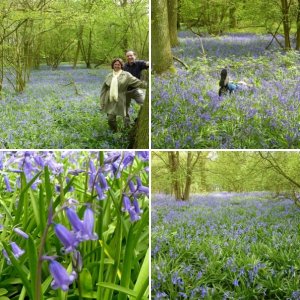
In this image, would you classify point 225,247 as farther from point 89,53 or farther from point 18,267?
point 89,53

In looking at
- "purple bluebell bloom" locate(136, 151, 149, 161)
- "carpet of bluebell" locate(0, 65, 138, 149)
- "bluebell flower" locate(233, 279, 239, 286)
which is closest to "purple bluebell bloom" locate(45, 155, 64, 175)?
"carpet of bluebell" locate(0, 65, 138, 149)

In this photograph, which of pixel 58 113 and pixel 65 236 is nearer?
pixel 65 236

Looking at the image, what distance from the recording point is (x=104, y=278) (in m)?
1.99

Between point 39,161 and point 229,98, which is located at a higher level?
point 229,98

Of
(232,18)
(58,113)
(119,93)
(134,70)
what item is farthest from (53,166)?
(232,18)

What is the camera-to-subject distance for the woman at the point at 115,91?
2480mm

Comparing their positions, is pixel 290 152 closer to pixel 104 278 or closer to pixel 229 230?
pixel 229 230

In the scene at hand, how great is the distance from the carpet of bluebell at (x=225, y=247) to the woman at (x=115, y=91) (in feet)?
1.65

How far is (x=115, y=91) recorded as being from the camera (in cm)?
251

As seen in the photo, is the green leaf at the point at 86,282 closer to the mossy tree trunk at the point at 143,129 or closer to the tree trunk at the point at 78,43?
the mossy tree trunk at the point at 143,129

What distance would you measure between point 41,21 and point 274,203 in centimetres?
156

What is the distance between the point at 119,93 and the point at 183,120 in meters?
0.38

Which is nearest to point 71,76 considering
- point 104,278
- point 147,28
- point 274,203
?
point 147,28

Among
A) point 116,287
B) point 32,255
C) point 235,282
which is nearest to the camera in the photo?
point 32,255
